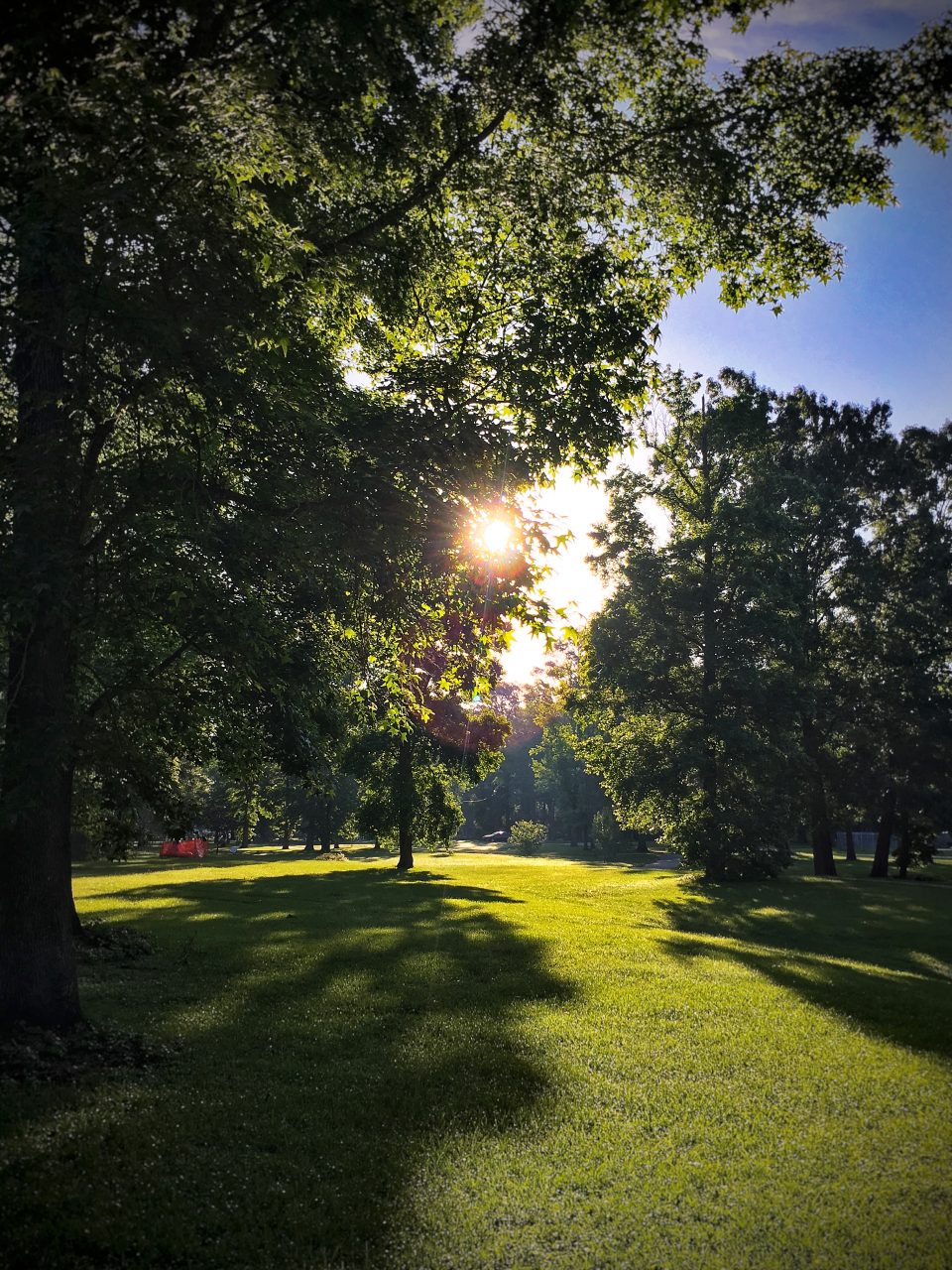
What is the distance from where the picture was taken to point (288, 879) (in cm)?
3162

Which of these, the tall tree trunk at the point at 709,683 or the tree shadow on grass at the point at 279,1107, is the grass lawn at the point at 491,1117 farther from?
the tall tree trunk at the point at 709,683

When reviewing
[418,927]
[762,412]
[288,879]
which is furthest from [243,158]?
[762,412]

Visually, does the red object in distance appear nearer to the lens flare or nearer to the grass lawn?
the grass lawn

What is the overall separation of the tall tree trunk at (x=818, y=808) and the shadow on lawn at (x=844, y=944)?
601 cm

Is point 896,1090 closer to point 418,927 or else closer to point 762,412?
point 418,927

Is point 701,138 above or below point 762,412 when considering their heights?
below

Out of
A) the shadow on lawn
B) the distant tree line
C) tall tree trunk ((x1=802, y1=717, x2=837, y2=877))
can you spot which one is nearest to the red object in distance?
the distant tree line

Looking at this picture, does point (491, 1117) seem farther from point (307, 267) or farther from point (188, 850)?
point (188, 850)

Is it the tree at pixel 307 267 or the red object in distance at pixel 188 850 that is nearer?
the tree at pixel 307 267

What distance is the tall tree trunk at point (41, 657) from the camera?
738cm

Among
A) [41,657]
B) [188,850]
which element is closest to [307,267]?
[41,657]

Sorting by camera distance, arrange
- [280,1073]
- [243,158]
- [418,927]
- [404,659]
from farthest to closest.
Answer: [418,927] < [404,659] < [280,1073] < [243,158]

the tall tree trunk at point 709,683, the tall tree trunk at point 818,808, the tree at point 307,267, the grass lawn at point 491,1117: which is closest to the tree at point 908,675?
the tall tree trunk at point 818,808

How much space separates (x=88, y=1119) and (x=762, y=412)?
35.4m
